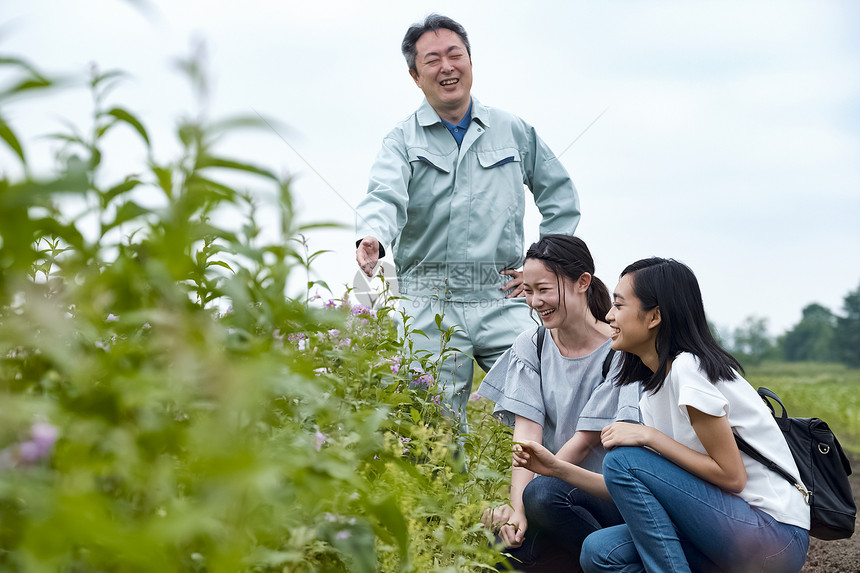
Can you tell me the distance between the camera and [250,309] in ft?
3.53

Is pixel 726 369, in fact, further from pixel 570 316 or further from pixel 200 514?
pixel 200 514

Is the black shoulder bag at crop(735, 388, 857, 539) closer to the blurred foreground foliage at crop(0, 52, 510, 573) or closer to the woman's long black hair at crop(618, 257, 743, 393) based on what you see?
the woman's long black hair at crop(618, 257, 743, 393)

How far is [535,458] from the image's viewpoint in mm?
2613

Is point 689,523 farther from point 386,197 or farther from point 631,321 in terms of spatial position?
point 386,197

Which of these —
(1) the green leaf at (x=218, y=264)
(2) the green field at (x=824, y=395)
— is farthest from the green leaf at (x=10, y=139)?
(2) the green field at (x=824, y=395)

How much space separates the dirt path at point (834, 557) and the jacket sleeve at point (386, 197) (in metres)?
2.51

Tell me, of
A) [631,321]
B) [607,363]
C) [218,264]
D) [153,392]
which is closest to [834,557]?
[607,363]

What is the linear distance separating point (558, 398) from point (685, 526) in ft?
2.54

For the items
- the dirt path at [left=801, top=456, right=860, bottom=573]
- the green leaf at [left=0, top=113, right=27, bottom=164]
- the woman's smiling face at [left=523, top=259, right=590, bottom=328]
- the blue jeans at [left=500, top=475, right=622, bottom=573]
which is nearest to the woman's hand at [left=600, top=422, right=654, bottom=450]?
the blue jeans at [left=500, top=475, right=622, bottom=573]

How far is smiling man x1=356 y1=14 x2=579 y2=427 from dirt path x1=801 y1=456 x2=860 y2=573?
1.76 metres

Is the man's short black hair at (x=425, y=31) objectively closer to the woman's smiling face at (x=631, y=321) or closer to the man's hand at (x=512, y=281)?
the man's hand at (x=512, y=281)

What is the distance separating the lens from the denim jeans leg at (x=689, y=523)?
2.29 meters

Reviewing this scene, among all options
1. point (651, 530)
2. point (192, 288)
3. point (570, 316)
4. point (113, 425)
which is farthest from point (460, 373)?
point (113, 425)

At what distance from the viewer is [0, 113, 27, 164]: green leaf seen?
843 millimetres
